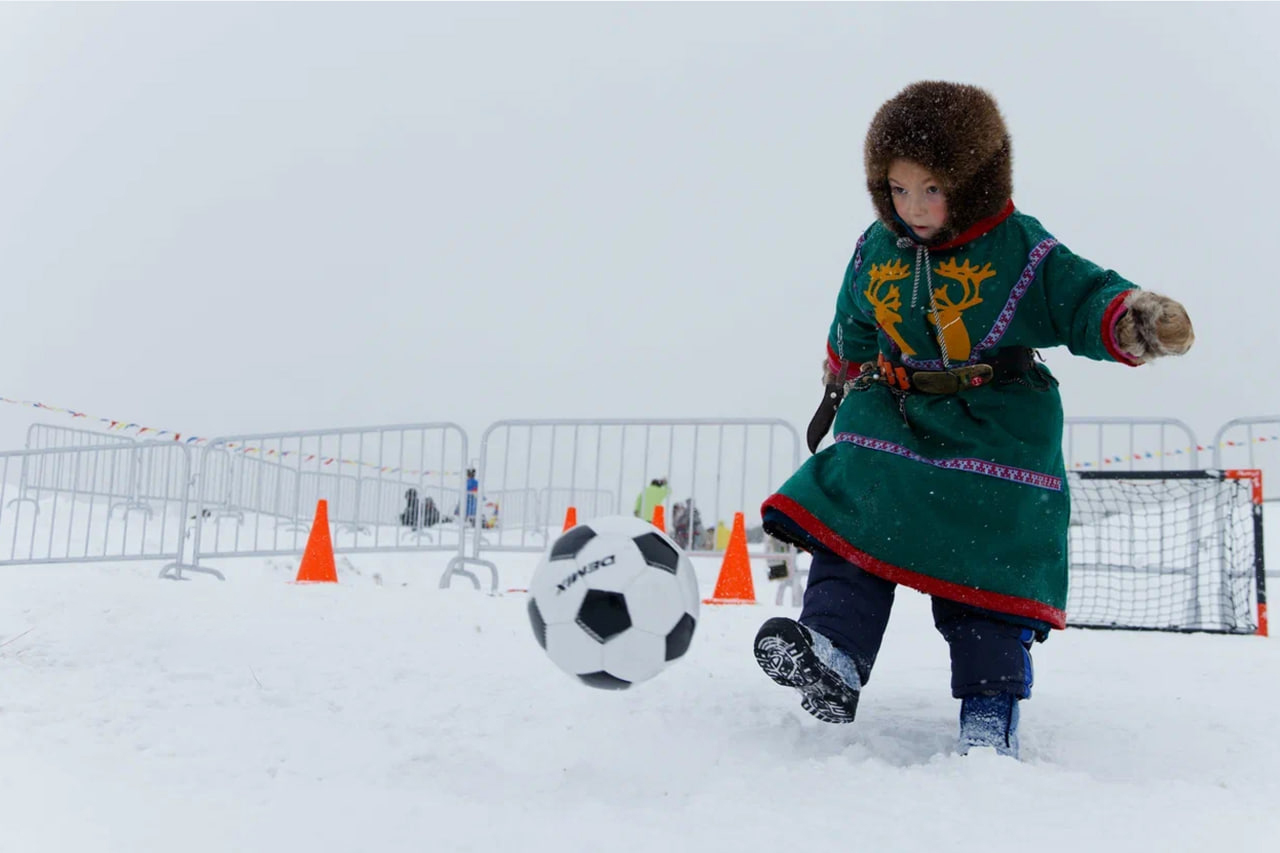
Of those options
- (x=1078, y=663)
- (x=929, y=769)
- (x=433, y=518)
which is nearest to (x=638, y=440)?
(x=1078, y=663)

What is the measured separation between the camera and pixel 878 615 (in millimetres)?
2547

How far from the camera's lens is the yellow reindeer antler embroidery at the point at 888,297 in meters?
2.67

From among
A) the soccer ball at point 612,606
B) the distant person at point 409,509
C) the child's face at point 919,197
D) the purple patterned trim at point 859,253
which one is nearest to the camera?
the soccer ball at point 612,606

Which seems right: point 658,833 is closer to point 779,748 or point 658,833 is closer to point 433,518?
point 779,748

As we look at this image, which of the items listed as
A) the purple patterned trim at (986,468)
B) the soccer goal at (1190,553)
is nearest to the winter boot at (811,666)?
the purple patterned trim at (986,468)

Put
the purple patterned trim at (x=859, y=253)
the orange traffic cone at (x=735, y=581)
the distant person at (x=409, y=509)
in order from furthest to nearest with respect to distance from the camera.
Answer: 1. the distant person at (x=409, y=509)
2. the orange traffic cone at (x=735, y=581)
3. the purple patterned trim at (x=859, y=253)

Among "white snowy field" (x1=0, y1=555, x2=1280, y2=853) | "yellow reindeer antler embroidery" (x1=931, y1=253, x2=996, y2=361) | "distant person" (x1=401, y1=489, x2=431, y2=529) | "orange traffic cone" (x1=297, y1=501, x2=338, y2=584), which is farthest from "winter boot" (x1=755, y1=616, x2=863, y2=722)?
"distant person" (x1=401, y1=489, x2=431, y2=529)

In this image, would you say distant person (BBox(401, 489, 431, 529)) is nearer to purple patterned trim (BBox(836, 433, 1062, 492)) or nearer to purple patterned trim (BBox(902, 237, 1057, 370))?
purple patterned trim (BBox(836, 433, 1062, 492))

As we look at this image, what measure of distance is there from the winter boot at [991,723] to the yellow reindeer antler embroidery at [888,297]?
905 millimetres

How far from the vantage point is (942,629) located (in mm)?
2604

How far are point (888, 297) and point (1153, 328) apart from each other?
2.16 ft

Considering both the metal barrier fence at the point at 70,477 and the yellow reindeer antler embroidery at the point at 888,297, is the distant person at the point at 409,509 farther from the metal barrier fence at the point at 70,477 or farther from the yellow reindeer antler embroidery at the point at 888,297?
the yellow reindeer antler embroidery at the point at 888,297

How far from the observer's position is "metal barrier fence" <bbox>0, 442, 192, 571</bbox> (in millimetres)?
8594

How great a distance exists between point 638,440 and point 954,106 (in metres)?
5.72
